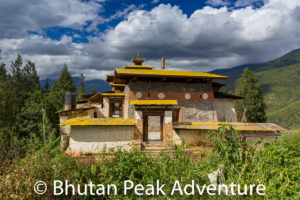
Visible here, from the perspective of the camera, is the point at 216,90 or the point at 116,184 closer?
the point at 116,184

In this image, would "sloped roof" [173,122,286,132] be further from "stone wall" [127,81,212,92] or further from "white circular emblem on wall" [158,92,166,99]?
"stone wall" [127,81,212,92]

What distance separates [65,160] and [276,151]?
16.3ft

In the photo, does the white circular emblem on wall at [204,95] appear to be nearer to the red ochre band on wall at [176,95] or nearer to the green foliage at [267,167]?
the red ochre band on wall at [176,95]

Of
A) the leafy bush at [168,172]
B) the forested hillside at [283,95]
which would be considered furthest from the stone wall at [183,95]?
the forested hillside at [283,95]

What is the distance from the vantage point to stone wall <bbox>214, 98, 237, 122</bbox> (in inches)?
685

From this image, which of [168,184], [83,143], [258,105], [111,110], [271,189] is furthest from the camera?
[258,105]

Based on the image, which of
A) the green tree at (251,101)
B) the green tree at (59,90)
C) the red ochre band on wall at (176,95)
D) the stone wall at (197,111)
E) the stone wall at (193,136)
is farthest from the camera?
the green tree at (251,101)

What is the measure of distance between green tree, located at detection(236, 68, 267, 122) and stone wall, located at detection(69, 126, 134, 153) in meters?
21.7

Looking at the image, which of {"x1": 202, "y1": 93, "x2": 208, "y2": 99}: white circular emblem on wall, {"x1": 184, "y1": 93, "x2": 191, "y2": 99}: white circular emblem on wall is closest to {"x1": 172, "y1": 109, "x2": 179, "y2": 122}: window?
{"x1": 184, "y1": 93, "x2": 191, "y2": 99}: white circular emblem on wall

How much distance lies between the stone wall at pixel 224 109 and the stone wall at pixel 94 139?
33.8ft

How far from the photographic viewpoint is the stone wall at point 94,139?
10039 millimetres

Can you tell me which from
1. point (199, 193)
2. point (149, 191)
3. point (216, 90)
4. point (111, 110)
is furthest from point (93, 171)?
point (216, 90)

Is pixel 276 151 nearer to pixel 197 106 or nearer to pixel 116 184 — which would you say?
pixel 116 184

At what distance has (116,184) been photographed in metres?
4.42
